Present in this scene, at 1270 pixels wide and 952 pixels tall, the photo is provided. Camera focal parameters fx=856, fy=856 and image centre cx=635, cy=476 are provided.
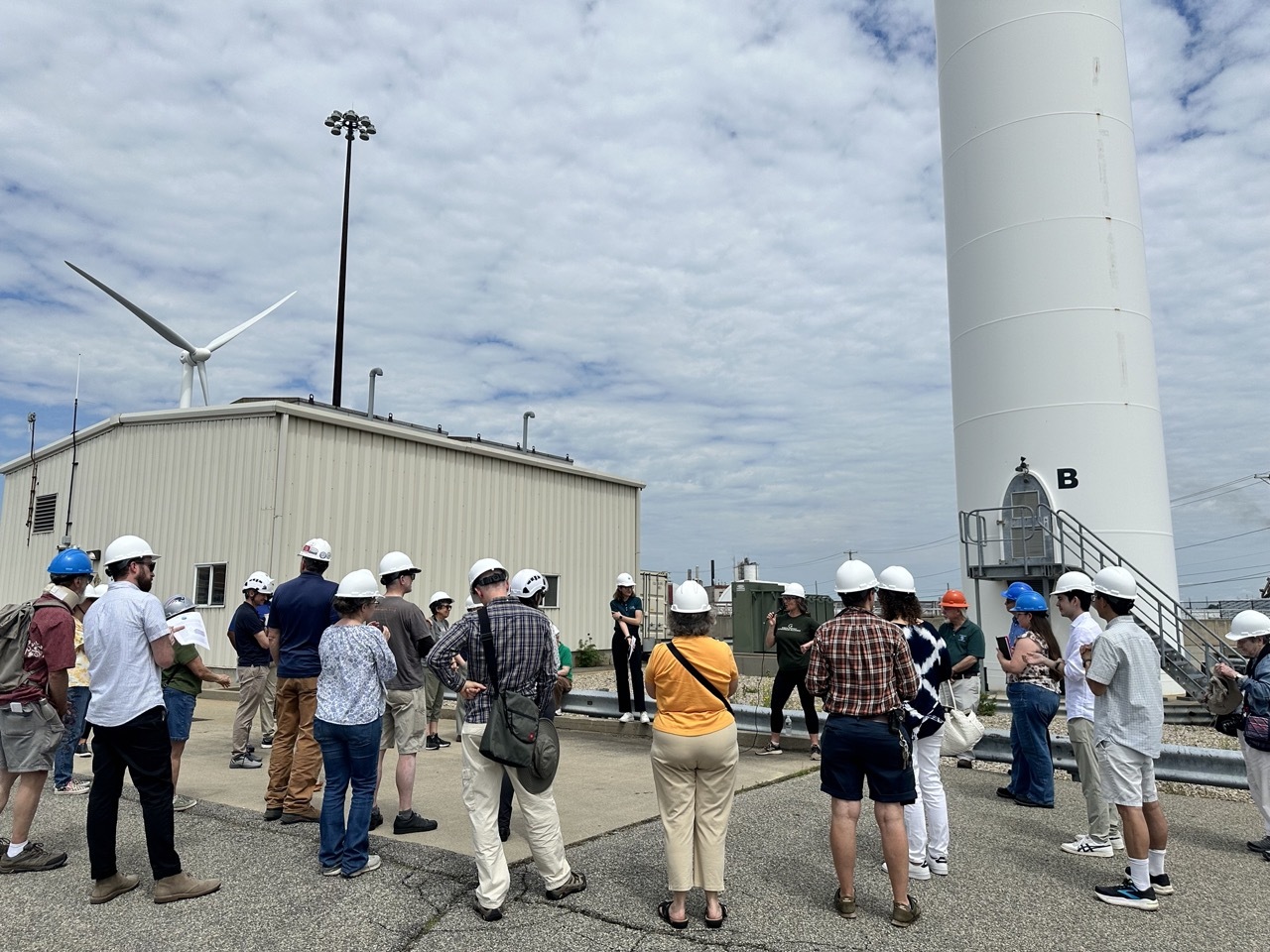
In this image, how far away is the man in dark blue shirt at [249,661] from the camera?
802 centimetres

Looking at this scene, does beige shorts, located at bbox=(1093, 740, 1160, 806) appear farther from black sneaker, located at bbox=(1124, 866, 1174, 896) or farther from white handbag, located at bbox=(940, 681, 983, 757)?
white handbag, located at bbox=(940, 681, 983, 757)

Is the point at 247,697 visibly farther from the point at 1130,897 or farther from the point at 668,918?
the point at 1130,897

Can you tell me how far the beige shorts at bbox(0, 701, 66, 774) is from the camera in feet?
16.3

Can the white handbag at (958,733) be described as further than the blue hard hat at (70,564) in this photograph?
Yes

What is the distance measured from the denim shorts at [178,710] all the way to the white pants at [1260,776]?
7.09 metres

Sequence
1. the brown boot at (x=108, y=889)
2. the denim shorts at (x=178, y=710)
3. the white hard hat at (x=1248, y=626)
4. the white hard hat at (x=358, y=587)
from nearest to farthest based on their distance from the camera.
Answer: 1. the brown boot at (x=108, y=889)
2. the white hard hat at (x=358, y=587)
3. the white hard hat at (x=1248, y=626)
4. the denim shorts at (x=178, y=710)

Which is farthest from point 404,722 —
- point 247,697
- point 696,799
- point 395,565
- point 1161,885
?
point 1161,885

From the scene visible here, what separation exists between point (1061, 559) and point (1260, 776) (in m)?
7.93

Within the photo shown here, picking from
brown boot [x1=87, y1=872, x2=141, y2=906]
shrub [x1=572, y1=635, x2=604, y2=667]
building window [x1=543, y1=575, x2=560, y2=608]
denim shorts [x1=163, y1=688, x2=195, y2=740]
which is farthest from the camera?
shrub [x1=572, y1=635, x2=604, y2=667]

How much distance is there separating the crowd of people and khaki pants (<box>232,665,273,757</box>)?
258cm

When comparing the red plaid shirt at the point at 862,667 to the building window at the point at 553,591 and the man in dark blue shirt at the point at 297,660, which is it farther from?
the building window at the point at 553,591

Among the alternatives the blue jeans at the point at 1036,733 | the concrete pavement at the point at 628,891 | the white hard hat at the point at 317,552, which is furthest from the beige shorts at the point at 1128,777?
the white hard hat at the point at 317,552

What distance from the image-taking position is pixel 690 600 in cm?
459

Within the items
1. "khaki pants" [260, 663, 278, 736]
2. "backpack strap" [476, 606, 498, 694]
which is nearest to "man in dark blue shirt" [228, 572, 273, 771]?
"khaki pants" [260, 663, 278, 736]
